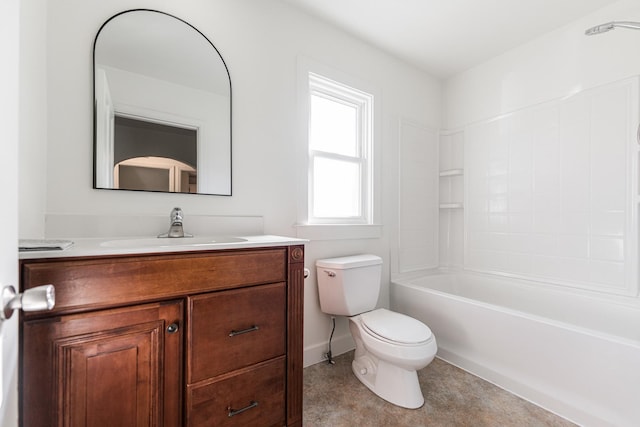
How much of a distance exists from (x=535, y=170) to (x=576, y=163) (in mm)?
253

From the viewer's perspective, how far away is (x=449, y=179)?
2.91m

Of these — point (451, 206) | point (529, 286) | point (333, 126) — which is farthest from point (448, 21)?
point (529, 286)

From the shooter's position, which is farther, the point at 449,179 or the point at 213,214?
the point at 449,179

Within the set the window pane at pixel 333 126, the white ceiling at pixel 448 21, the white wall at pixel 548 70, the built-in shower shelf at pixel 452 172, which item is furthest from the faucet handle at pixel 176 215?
the white wall at pixel 548 70

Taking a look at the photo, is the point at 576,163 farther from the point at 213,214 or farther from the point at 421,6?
the point at 213,214

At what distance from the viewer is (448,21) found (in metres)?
2.04

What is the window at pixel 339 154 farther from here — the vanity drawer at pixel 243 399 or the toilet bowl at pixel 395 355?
the vanity drawer at pixel 243 399

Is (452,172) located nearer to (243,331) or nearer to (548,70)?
(548,70)

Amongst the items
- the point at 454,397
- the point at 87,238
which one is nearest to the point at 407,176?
the point at 454,397

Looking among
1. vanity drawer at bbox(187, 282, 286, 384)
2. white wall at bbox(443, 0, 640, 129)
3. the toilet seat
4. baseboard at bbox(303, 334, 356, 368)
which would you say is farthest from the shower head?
baseboard at bbox(303, 334, 356, 368)

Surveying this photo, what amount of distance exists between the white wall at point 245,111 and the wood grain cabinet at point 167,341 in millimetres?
415

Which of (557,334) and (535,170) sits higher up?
(535,170)

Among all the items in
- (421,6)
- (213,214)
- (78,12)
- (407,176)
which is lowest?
(213,214)

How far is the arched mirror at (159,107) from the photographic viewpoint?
135 centimetres
